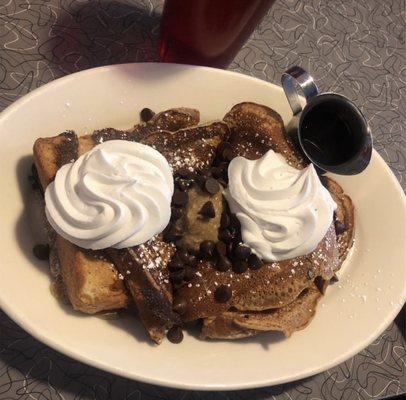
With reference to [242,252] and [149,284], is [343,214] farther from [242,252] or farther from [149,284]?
[149,284]

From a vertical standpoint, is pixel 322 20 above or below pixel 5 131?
above

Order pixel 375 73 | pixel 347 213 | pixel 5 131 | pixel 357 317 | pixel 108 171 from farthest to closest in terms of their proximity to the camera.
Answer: pixel 375 73, pixel 347 213, pixel 357 317, pixel 5 131, pixel 108 171

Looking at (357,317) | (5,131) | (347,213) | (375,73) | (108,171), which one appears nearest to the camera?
(108,171)

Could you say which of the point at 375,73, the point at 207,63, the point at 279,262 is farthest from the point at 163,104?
the point at 375,73

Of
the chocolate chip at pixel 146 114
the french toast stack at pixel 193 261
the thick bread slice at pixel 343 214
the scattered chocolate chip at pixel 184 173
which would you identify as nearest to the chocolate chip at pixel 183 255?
the french toast stack at pixel 193 261

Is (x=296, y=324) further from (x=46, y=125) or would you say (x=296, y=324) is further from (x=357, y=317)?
(x=46, y=125)

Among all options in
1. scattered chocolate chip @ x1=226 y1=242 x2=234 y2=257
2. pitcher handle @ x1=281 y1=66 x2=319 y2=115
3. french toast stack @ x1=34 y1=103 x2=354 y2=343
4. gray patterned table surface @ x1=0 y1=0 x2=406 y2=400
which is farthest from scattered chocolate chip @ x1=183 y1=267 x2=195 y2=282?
pitcher handle @ x1=281 y1=66 x2=319 y2=115

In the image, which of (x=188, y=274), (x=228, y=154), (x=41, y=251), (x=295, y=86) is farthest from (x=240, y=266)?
(x=295, y=86)

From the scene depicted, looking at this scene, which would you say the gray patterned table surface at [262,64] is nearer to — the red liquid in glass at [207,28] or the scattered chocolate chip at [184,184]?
the red liquid in glass at [207,28]
